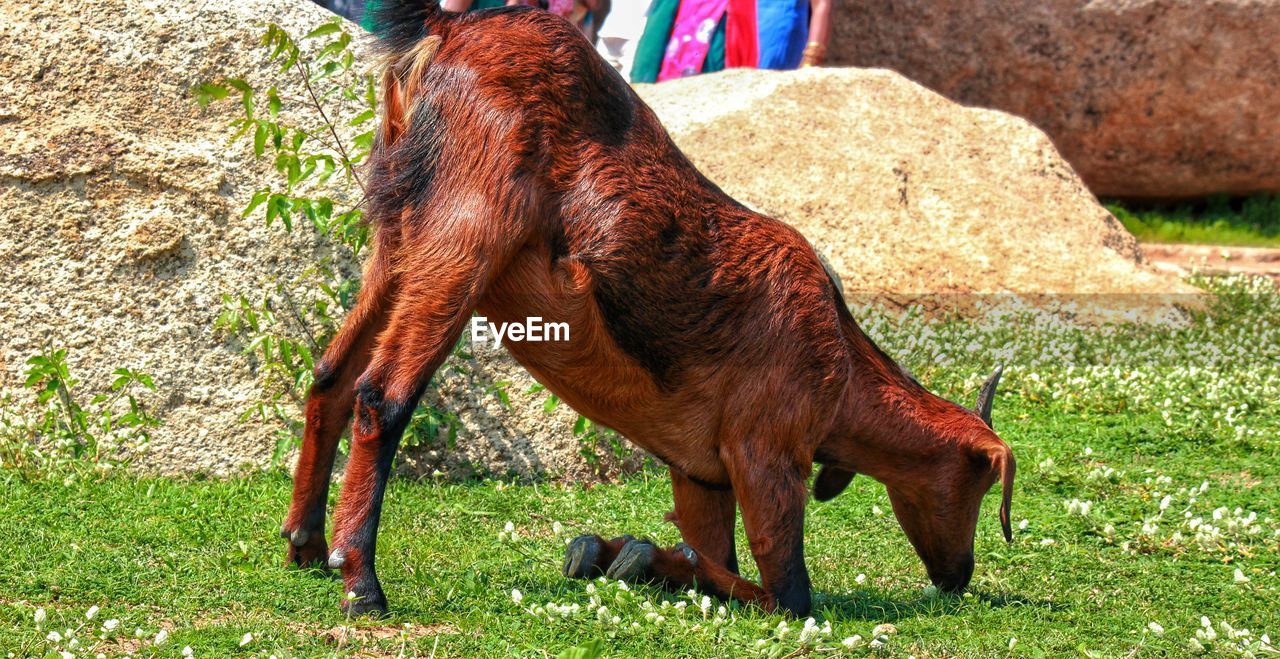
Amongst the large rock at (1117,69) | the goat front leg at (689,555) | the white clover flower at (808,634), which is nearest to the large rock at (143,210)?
the goat front leg at (689,555)

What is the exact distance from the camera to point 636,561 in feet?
14.0

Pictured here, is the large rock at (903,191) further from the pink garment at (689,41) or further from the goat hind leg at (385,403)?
the goat hind leg at (385,403)

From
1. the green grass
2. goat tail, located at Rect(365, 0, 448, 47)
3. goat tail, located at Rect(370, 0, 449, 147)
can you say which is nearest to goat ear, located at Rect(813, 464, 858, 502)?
goat tail, located at Rect(370, 0, 449, 147)

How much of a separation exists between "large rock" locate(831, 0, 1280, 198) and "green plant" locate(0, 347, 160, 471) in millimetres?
9964

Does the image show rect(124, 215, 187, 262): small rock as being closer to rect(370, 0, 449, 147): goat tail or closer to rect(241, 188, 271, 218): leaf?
rect(241, 188, 271, 218): leaf

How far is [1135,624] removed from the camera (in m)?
4.54

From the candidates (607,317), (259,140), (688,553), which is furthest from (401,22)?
(688,553)

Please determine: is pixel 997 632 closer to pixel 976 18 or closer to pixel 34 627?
pixel 34 627

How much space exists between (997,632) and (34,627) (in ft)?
9.50

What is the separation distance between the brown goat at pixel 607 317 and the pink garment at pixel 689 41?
631cm

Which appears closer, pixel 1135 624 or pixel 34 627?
pixel 34 627

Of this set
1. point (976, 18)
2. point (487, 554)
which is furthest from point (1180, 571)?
point (976, 18)

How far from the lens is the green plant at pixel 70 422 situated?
547cm

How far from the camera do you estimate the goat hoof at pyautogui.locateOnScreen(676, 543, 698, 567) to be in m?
4.32
